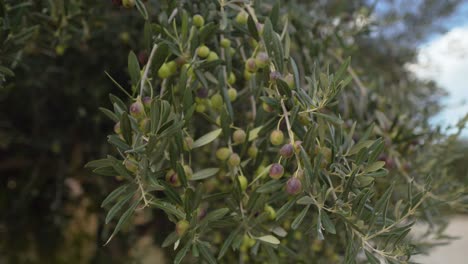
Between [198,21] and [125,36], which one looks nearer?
[198,21]

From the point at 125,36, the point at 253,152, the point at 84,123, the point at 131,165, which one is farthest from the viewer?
the point at 84,123

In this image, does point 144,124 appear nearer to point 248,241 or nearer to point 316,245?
point 248,241

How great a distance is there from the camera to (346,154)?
0.45 m

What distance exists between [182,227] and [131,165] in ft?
0.22

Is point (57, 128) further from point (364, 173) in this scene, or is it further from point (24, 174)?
point (364, 173)

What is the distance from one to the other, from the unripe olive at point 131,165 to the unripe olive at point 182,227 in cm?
6

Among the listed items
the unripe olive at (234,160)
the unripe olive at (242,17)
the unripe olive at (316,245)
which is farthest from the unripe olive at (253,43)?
A: the unripe olive at (316,245)

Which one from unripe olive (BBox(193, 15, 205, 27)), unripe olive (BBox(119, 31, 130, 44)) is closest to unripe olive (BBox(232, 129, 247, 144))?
unripe olive (BBox(193, 15, 205, 27))

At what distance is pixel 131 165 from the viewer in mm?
402

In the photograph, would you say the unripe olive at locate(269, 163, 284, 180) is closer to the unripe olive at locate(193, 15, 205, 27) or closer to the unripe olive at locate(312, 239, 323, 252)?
the unripe olive at locate(193, 15, 205, 27)

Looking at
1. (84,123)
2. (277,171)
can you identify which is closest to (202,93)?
(277,171)

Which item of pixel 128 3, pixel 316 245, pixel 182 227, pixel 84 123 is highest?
pixel 128 3

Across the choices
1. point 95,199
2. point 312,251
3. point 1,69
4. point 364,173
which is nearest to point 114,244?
point 95,199

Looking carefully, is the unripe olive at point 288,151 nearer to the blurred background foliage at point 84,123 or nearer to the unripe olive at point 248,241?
the unripe olive at point 248,241
